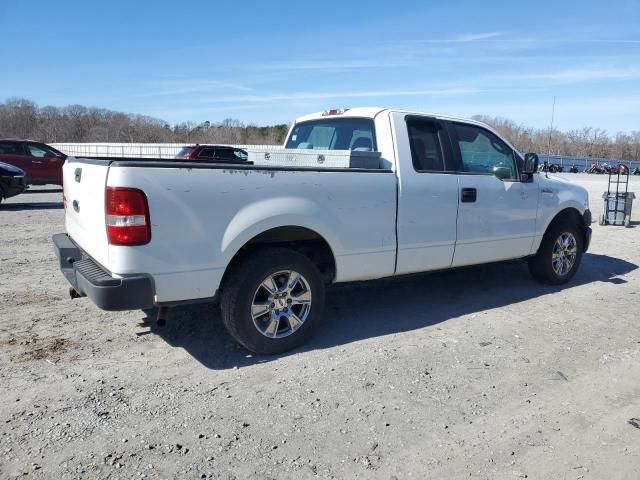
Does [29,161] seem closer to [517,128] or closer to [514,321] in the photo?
[514,321]

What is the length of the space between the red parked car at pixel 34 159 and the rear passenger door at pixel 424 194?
46.1ft

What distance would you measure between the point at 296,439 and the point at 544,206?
446cm

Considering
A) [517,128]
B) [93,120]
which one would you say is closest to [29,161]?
[93,120]

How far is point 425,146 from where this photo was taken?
17.0 feet

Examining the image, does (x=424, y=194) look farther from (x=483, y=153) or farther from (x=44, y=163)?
(x=44, y=163)

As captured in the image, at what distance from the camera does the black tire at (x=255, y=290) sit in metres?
4.00

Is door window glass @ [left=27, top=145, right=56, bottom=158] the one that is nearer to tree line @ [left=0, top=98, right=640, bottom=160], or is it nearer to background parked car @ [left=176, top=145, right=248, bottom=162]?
background parked car @ [left=176, top=145, right=248, bottom=162]

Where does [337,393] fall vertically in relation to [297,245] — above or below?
below

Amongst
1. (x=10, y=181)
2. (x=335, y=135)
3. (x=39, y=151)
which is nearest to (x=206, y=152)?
(x=39, y=151)

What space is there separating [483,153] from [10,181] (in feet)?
38.7

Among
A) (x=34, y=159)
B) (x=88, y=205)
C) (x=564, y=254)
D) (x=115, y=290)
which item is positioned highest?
(x=34, y=159)

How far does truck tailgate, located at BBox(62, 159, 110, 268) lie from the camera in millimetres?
3662

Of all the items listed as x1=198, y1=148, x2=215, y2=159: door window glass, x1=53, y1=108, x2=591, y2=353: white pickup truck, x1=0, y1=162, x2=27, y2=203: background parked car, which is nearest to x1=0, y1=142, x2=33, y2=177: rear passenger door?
x1=0, y1=162, x2=27, y2=203: background parked car

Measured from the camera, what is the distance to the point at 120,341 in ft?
14.5
